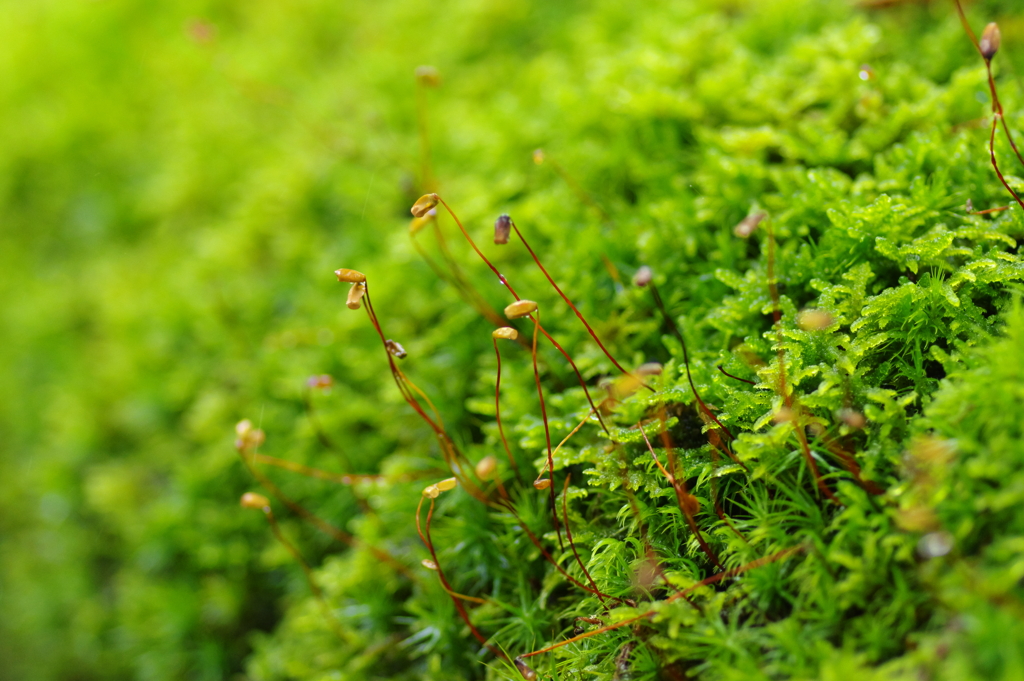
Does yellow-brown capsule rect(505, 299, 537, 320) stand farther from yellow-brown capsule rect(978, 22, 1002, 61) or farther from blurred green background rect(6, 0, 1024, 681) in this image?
yellow-brown capsule rect(978, 22, 1002, 61)

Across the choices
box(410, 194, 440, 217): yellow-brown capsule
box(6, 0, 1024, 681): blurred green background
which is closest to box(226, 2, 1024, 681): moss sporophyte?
box(410, 194, 440, 217): yellow-brown capsule

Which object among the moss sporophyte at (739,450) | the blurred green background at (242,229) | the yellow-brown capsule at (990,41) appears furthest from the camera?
the blurred green background at (242,229)

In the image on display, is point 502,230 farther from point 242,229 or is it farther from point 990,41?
point 242,229

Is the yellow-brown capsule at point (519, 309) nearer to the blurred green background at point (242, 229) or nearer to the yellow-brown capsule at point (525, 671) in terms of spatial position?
the blurred green background at point (242, 229)

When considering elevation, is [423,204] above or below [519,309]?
above

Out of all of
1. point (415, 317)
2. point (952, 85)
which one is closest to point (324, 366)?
point (415, 317)

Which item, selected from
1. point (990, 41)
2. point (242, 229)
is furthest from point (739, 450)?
point (242, 229)

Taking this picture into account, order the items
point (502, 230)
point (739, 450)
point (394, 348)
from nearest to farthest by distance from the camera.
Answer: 1. point (739, 450)
2. point (502, 230)
3. point (394, 348)

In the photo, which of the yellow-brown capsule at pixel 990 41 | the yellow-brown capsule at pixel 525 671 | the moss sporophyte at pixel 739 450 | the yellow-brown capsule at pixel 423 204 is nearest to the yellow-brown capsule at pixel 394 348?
the moss sporophyte at pixel 739 450
